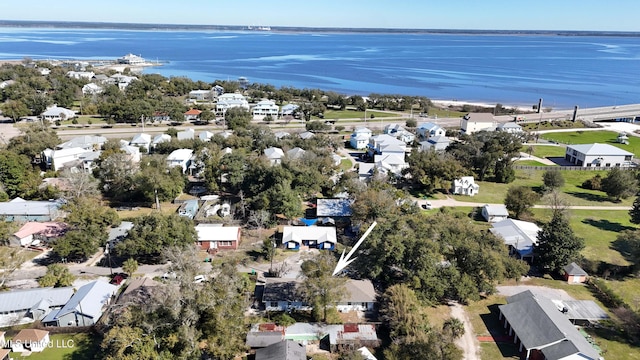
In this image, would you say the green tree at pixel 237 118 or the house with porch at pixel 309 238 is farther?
the green tree at pixel 237 118

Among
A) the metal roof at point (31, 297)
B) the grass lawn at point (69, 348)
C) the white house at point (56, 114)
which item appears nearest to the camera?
the grass lawn at point (69, 348)

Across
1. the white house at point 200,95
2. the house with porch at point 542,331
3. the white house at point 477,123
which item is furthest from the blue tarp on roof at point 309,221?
the white house at point 200,95

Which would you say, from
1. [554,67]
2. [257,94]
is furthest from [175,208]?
[554,67]

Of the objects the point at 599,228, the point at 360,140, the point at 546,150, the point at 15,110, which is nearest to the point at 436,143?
the point at 360,140

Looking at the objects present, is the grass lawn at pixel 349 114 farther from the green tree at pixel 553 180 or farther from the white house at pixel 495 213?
the white house at pixel 495 213

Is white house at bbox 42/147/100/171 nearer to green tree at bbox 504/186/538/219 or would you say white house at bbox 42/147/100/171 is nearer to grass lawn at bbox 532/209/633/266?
green tree at bbox 504/186/538/219

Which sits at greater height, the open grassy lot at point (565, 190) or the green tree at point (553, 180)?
the green tree at point (553, 180)

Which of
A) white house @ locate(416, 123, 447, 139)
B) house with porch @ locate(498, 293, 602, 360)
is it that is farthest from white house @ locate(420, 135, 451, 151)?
house with porch @ locate(498, 293, 602, 360)
